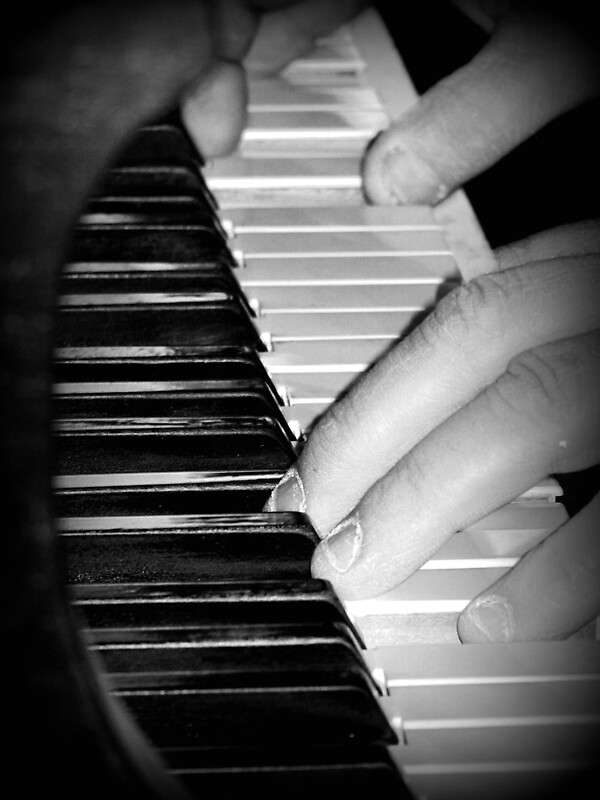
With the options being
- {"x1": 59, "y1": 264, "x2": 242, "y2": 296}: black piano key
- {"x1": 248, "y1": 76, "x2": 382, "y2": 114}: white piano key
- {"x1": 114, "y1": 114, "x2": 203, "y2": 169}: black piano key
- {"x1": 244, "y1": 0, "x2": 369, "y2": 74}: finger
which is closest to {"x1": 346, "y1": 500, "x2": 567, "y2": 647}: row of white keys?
{"x1": 59, "y1": 264, "x2": 242, "y2": 296}: black piano key

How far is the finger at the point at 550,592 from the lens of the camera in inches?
35.7

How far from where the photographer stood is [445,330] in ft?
3.26

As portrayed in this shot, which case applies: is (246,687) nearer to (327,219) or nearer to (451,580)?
(451,580)

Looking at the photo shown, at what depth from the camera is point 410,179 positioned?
1.54 m

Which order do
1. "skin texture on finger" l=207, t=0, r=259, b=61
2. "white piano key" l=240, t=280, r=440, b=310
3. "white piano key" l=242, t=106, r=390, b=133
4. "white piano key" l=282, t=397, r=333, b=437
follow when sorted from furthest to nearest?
"white piano key" l=242, t=106, r=390, b=133
"white piano key" l=240, t=280, r=440, b=310
"white piano key" l=282, t=397, r=333, b=437
"skin texture on finger" l=207, t=0, r=259, b=61

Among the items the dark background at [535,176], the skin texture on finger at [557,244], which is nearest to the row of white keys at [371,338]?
the skin texture on finger at [557,244]

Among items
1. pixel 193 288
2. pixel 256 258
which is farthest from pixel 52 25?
pixel 256 258

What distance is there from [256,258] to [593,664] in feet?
2.83

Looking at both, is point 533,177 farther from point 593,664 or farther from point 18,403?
point 18,403

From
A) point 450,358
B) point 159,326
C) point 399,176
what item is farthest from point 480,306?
point 399,176

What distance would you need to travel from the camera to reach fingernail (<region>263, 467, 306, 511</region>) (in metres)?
1.08

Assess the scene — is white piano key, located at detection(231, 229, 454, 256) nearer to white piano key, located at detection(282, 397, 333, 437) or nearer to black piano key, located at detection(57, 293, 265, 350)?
black piano key, located at detection(57, 293, 265, 350)

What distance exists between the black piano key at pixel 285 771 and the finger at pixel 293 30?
148cm

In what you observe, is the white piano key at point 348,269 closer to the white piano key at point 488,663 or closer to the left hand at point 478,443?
the left hand at point 478,443
